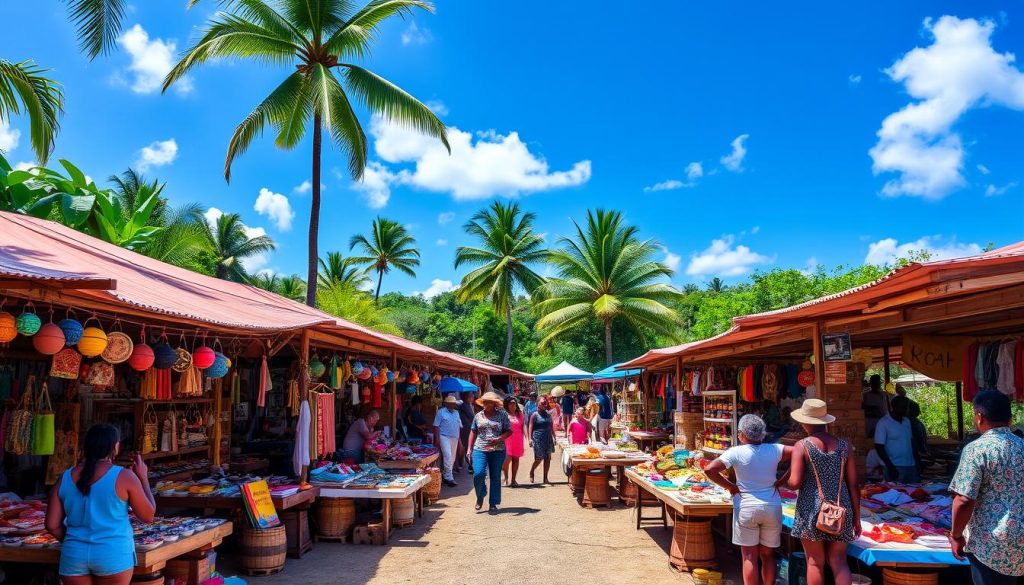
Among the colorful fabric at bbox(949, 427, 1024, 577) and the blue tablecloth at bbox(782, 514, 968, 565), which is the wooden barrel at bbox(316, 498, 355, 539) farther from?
the colorful fabric at bbox(949, 427, 1024, 577)

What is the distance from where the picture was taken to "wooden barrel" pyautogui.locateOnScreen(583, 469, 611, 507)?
10383 millimetres

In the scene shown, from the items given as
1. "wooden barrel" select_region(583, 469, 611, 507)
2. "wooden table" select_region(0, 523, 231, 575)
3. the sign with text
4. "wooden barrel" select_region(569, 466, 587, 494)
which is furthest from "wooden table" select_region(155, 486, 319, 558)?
the sign with text

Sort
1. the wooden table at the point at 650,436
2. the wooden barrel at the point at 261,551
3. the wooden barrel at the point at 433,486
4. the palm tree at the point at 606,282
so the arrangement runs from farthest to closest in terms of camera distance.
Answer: the palm tree at the point at 606,282
the wooden table at the point at 650,436
the wooden barrel at the point at 433,486
the wooden barrel at the point at 261,551

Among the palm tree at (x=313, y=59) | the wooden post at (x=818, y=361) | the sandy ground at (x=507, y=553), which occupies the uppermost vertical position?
the palm tree at (x=313, y=59)

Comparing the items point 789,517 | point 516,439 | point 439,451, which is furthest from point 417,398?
point 789,517

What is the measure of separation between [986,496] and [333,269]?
43.0m

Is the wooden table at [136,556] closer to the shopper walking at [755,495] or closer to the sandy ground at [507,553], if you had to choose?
the sandy ground at [507,553]

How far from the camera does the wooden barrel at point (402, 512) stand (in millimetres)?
8797

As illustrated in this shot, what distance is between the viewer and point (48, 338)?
4.64 m

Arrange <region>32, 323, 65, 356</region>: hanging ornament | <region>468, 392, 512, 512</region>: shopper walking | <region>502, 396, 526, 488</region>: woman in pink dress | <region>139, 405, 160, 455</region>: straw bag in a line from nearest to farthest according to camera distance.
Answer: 1. <region>32, 323, 65, 356</region>: hanging ornament
2. <region>139, 405, 160, 455</region>: straw bag
3. <region>468, 392, 512, 512</region>: shopper walking
4. <region>502, 396, 526, 488</region>: woman in pink dress

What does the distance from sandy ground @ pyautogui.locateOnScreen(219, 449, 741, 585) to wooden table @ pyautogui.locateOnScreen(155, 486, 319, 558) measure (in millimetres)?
179

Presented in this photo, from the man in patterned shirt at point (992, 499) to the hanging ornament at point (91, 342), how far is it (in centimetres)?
576

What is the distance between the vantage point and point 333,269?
145ft

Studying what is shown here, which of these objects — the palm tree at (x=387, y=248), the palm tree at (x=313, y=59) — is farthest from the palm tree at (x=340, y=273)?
the palm tree at (x=313, y=59)
